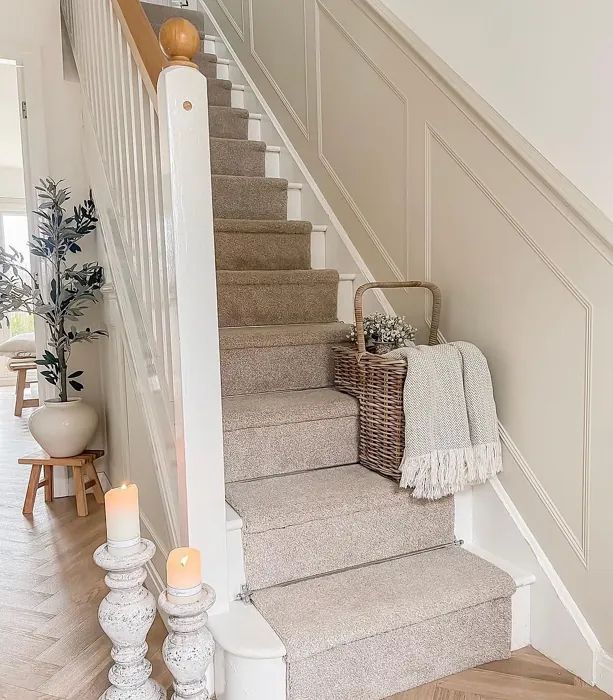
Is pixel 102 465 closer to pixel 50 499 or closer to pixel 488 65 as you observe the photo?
pixel 50 499

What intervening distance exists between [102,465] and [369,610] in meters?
2.17

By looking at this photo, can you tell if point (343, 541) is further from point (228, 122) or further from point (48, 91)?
point (48, 91)

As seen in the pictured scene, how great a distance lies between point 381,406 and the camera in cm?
190

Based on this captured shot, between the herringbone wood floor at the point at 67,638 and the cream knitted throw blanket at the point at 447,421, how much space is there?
1.58ft

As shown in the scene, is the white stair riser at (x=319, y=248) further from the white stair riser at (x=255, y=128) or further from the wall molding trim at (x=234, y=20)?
the wall molding trim at (x=234, y=20)

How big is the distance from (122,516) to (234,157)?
7.20ft

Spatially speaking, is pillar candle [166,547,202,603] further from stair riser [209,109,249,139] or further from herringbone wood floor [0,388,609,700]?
stair riser [209,109,249,139]

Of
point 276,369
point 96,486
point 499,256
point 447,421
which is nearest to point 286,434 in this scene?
point 276,369

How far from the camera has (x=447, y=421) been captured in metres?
1.79

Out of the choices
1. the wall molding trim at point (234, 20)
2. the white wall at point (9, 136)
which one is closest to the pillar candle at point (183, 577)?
the wall molding trim at point (234, 20)

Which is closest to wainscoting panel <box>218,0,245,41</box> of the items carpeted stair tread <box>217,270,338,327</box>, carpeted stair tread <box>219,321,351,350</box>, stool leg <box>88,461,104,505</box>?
carpeted stair tread <box>217,270,338,327</box>

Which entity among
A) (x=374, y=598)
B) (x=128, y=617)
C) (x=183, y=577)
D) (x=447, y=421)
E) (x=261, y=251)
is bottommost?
(x=374, y=598)

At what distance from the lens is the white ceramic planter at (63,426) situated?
2.96 metres

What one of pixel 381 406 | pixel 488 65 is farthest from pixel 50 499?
pixel 488 65
